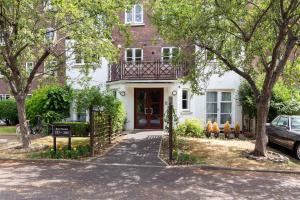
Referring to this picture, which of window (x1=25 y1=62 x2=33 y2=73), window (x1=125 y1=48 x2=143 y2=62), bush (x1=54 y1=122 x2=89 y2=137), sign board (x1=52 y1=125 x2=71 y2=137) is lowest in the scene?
bush (x1=54 y1=122 x2=89 y2=137)

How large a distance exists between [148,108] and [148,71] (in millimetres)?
2431

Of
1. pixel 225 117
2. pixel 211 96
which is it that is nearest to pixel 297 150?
pixel 225 117

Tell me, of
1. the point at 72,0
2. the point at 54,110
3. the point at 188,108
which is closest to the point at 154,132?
the point at 188,108

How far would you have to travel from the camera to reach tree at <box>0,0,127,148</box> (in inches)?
470

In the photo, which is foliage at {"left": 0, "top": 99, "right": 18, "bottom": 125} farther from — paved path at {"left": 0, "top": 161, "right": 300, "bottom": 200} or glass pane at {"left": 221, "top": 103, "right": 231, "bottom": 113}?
glass pane at {"left": 221, "top": 103, "right": 231, "bottom": 113}

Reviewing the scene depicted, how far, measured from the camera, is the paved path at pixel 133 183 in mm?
7977

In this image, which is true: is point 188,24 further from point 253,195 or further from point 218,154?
point 253,195

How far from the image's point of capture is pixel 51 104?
20.1 meters

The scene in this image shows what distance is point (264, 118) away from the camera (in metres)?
12.8

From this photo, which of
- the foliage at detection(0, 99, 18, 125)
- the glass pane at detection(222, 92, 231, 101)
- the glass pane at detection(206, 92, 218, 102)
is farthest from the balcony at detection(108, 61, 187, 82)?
the foliage at detection(0, 99, 18, 125)

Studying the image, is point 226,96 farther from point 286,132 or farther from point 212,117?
point 286,132

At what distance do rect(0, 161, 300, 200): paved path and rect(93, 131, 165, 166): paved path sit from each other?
808 millimetres

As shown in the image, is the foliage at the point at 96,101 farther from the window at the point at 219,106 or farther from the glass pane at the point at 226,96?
the glass pane at the point at 226,96

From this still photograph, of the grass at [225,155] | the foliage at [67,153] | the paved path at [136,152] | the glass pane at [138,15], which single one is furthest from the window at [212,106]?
the foliage at [67,153]
